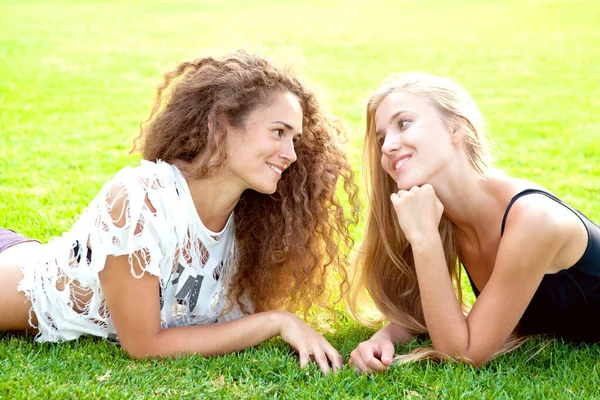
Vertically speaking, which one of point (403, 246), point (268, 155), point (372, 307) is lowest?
point (372, 307)

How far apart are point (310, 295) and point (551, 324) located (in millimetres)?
1163

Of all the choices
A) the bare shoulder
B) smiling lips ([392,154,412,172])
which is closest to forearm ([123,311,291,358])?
smiling lips ([392,154,412,172])

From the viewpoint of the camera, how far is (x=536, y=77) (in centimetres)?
1380

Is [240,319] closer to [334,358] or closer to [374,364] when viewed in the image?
[334,358]

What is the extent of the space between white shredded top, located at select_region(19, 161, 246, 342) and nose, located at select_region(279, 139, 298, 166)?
46 centimetres

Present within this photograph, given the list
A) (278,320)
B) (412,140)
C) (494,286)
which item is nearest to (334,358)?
(278,320)

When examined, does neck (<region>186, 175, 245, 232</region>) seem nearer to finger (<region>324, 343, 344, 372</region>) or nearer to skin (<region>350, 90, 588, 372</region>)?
skin (<region>350, 90, 588, 372</region>)

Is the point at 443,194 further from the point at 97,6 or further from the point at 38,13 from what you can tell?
the point at 97,6

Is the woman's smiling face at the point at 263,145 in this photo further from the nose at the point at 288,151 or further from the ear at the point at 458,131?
the ear at the point at 458,131

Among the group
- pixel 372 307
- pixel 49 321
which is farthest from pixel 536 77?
pixel 49 321

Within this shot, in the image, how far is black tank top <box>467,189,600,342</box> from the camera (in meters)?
3.43

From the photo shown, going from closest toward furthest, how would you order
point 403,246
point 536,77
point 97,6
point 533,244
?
point 533,244
point 403,246
point 536,77
point 97,6

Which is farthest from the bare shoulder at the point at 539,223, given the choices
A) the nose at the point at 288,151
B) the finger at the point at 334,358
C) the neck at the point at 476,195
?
the nose at the point at 288,151

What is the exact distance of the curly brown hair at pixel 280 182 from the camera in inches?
142
